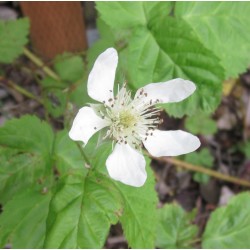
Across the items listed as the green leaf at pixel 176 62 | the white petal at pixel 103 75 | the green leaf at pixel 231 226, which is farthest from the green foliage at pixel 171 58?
the green leaf at pixel 231 226

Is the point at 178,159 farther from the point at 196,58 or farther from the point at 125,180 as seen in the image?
the point at 125,180

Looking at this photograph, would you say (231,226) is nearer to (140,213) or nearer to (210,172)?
(210,172)

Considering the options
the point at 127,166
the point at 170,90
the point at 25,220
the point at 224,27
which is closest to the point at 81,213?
the point at 127,166

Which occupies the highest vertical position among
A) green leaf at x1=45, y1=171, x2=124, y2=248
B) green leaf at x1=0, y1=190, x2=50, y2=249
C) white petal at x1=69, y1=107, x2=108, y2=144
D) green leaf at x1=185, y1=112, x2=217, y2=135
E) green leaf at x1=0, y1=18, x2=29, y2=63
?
white petal at x1=69, y1=107, x2=108, y2=144

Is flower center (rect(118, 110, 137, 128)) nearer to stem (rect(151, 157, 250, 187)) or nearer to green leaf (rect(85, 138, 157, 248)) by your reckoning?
green leaf (rect(85, 138, 157, 248))

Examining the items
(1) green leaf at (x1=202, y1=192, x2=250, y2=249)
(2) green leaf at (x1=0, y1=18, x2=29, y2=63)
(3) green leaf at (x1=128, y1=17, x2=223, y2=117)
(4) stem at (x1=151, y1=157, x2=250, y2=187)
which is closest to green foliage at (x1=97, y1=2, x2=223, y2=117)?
(3) green leaf at (x1=128, y1=17, x2=223, y2=117)

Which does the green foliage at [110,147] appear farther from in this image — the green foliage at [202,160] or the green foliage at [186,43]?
the green foliage at [202,160]

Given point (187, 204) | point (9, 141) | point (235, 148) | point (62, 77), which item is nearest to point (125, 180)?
point (9, 141)
